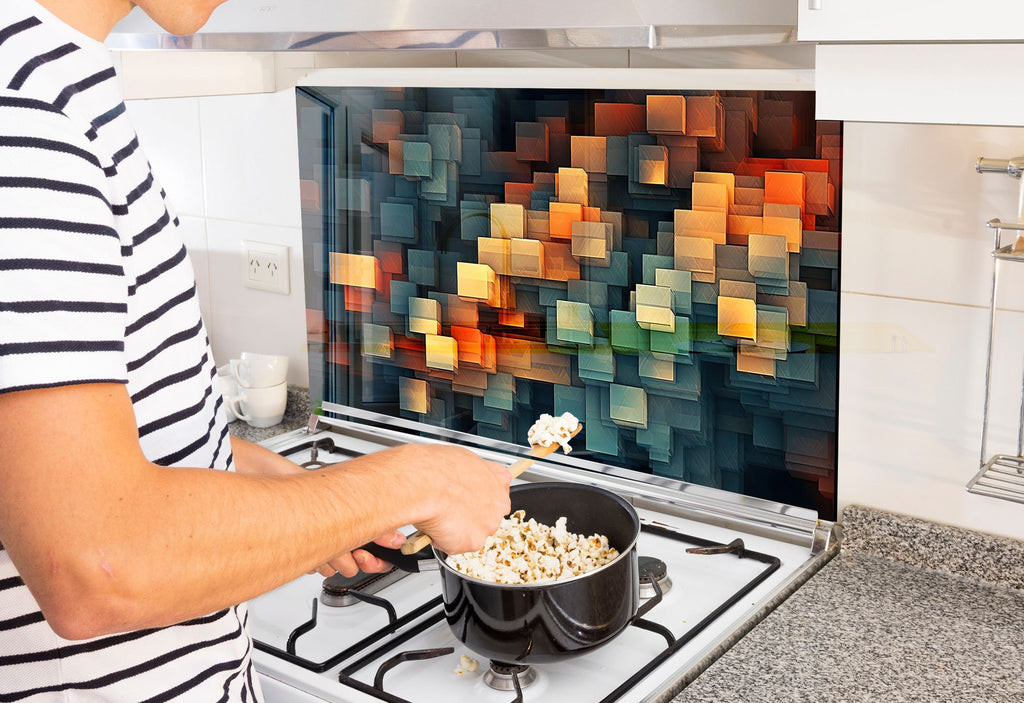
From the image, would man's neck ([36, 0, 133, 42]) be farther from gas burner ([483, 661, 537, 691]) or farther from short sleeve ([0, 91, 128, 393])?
gas burner ([483, 661, 537, 691])

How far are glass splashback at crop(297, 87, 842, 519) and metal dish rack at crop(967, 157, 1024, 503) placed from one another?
17 centimetres

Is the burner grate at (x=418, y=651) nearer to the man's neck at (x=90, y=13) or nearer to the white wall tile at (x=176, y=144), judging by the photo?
the man's neck at (x=90, y=13)

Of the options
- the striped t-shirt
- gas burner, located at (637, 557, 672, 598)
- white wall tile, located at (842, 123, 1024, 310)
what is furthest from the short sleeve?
white wall tile, located at (842, 123, 1024, 310)

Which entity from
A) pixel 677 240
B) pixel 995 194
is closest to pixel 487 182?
pixel 677 240

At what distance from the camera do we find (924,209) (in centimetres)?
113

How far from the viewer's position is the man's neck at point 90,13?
621 millimetres

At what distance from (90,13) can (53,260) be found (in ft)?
0.66

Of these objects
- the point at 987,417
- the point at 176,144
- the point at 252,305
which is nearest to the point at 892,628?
the point at 987,417

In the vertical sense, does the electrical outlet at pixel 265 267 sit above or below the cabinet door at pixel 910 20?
below

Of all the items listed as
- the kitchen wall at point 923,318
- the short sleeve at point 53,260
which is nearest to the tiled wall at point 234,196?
the kitchen wall at point 923,318

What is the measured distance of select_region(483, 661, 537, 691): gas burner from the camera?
1.02 m

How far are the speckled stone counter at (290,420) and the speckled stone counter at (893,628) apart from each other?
941 mm

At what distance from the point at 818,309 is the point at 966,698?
0.46m

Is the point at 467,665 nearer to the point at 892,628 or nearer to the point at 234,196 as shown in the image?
the point at 892,628
